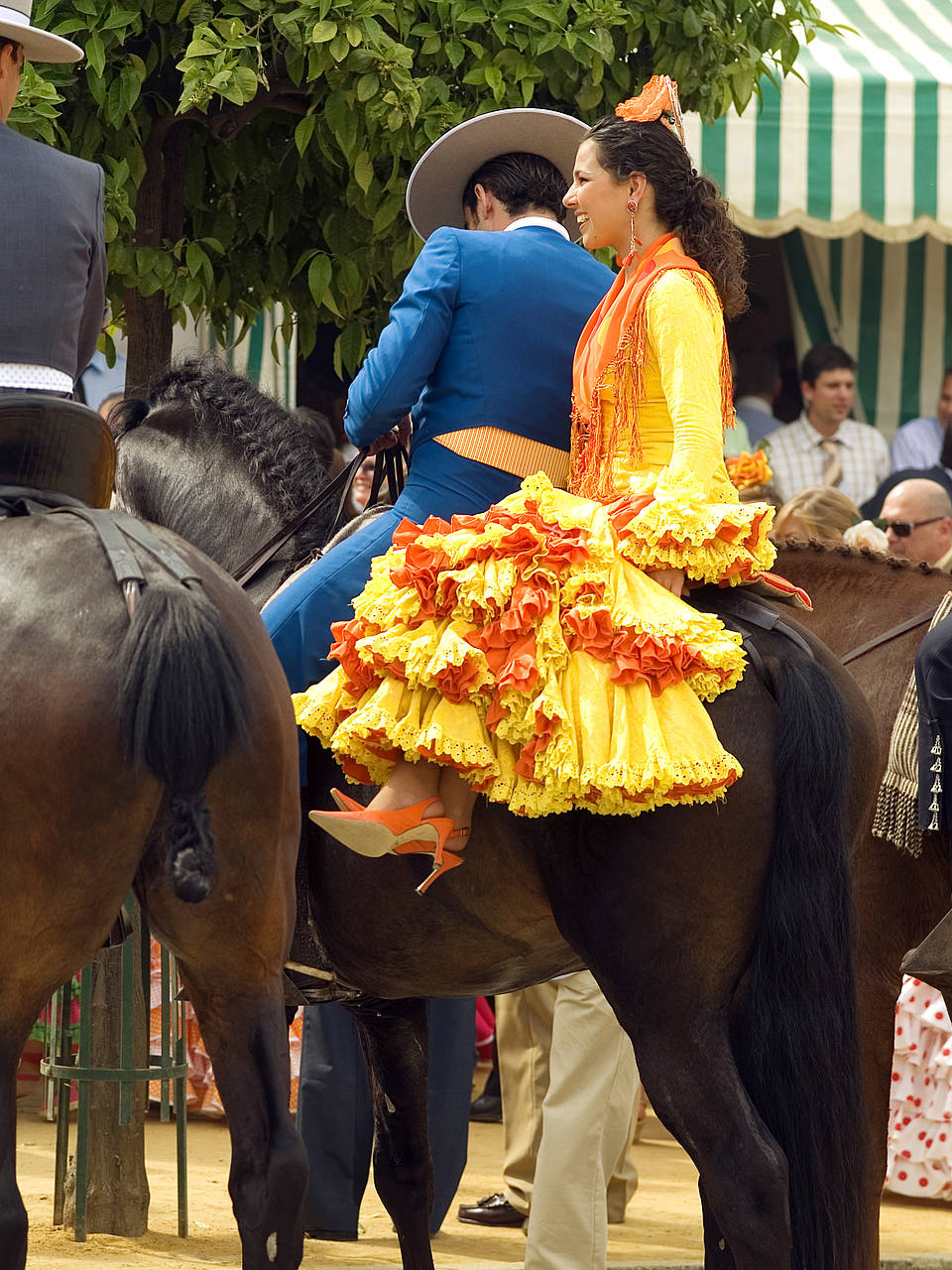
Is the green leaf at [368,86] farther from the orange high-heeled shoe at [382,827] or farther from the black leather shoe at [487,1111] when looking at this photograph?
the black leather shoe at [487,1111]

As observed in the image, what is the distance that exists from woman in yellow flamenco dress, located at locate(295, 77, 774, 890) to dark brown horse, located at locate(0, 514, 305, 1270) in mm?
474

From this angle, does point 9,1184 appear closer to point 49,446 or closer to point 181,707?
point 181,707

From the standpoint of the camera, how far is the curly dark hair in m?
3.77

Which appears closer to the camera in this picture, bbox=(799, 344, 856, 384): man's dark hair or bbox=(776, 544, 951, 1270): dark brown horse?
bbox=(776, 544, 951, 1270): dark brown horse

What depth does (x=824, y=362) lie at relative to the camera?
9.72 meters

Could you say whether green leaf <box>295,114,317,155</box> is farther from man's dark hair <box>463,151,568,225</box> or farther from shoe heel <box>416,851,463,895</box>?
shoe heel <box>416,851,463,895</box>

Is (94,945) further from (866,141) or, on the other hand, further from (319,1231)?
(866,141)

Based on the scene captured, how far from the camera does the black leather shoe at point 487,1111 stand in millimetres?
7406

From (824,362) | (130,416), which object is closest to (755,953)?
(130,416)

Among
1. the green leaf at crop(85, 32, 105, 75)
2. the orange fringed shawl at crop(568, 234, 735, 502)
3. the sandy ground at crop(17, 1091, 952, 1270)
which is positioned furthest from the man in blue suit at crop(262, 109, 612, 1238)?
the sandy ground at crop(17, 1091, 952, 1270)

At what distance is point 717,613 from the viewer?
366 cm

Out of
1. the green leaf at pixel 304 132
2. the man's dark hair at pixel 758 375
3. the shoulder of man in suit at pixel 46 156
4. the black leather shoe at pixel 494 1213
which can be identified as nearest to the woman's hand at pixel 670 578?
the shoulder of man in suit at pixel 46 156

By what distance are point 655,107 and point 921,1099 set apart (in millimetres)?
3880

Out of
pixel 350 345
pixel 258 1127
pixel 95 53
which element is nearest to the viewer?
pixel 258 1127
